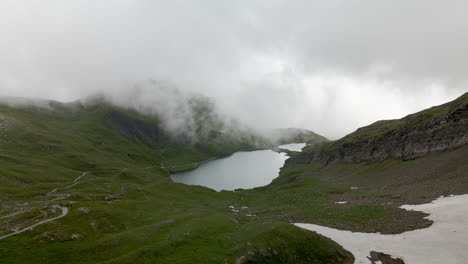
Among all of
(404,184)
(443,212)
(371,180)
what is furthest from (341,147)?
(443,212)

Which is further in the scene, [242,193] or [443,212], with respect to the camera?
[242,193]

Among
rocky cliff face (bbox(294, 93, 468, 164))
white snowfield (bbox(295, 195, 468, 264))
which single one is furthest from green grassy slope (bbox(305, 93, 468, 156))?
white snowfield (bbox(295, 195, 468, 264))

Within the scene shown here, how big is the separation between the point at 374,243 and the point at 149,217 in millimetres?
49542

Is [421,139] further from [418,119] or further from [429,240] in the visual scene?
[429,240]

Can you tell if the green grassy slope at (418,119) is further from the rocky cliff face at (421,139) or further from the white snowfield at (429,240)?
the white snowfield at (429,240)

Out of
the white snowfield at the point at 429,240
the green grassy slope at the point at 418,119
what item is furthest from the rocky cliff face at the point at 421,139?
the white snowfield at the point at 429,240

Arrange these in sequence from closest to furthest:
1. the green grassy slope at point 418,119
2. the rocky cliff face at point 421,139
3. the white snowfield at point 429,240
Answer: the white snowfield at point 429,240 < the rocky cliff face at point 421,139 < the green grassy slope at point 418,119

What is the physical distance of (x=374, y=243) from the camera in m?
35.3

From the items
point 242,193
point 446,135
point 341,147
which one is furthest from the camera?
point 341,147

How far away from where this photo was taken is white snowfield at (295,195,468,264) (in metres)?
29.0

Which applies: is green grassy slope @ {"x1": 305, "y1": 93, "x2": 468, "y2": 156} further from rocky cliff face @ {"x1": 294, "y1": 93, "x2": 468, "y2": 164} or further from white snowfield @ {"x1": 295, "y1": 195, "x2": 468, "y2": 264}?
white snowfield @ {"x1": 295, "y1": 195, "x2": 468, "y2": 264}

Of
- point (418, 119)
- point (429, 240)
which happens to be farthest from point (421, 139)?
point (429, 240)

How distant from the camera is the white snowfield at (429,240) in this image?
29.0 m

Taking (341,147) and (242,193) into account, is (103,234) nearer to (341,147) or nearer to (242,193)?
(242,193)
